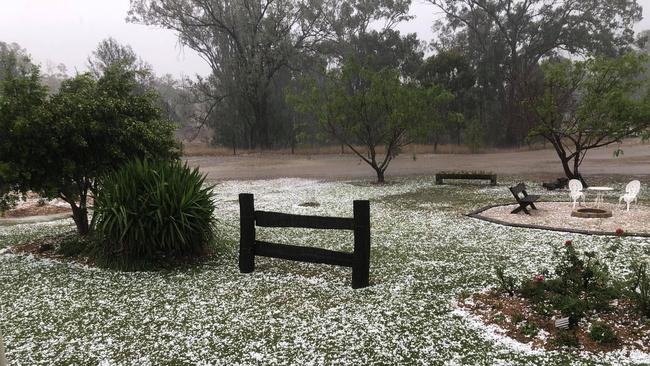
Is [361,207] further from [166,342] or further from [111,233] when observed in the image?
[111,233]

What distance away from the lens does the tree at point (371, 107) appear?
16828mm

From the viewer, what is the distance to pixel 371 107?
56.9 ft

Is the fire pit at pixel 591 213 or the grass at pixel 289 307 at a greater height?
the fire pit at pixel 591 213

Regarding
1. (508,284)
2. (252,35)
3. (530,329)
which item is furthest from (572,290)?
(252,35)

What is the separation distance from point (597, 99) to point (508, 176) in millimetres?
5331

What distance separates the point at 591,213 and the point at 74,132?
10106 millimetres

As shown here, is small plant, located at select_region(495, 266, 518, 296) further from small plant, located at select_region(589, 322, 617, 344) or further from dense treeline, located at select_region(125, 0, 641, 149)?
dense treeline, located at select_region(125, 0, 641, 149)

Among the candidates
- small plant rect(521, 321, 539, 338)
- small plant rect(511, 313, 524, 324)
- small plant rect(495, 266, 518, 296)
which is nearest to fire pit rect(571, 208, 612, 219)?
small plant rect(495, 266, 518, 296)

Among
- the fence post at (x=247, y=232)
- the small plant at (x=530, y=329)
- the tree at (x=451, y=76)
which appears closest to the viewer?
the small plant at (x=530, y=329)

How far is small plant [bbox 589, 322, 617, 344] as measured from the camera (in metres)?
3.98

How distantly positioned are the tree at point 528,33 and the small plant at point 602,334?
32.0 m

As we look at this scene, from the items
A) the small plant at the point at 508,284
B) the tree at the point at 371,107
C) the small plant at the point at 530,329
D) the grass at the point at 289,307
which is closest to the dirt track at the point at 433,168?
the tree at the point at 371,107

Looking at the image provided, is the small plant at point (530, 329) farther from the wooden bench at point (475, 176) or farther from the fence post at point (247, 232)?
the wooden bench at point (475, 176)

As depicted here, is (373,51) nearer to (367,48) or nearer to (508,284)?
(367,48)
